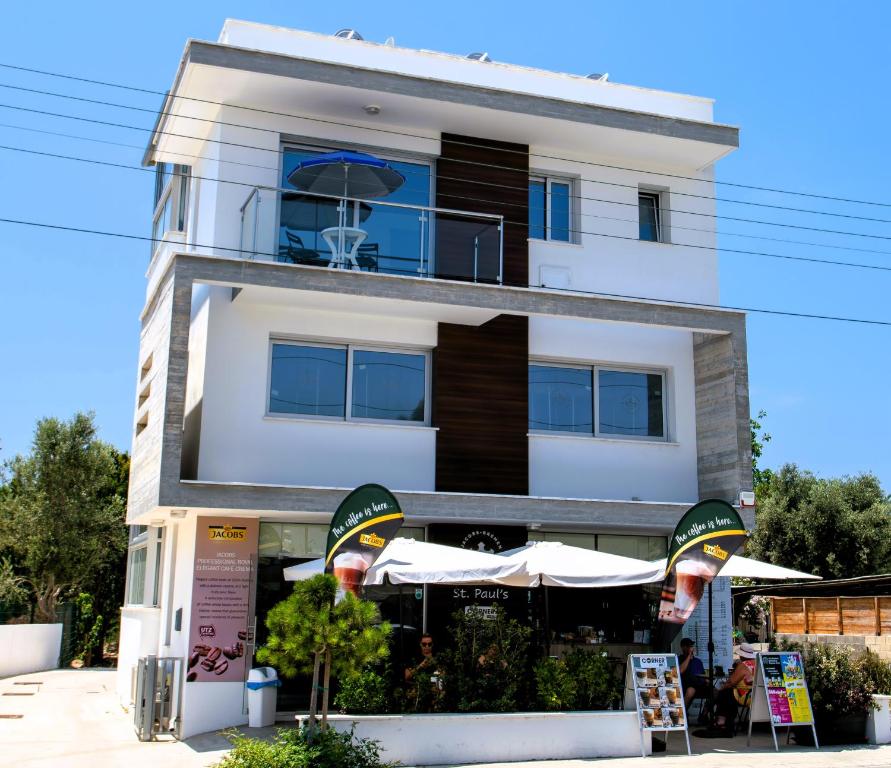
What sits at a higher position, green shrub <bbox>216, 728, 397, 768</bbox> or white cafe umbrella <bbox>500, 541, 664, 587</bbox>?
white cafe umbrella <bbox>500, 541, 664, 587</bbox>

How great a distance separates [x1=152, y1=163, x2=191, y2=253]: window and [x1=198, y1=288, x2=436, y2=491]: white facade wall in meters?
3.24

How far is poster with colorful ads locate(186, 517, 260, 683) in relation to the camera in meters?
14.6

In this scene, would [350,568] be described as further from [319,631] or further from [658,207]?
[658,207]

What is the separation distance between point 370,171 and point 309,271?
1.77 metres

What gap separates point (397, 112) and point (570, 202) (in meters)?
3.39

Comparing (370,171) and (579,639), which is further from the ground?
(370,171)

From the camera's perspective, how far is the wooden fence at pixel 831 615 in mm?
24639

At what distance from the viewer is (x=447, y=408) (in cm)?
1628

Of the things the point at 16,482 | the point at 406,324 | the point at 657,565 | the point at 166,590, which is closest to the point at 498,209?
the point at 406,324

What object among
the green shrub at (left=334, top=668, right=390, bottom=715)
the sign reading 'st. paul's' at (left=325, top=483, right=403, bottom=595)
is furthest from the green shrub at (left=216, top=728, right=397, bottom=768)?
the sign reading 'st. paul's' at (left=325, top=483, right=403, bottom=595)

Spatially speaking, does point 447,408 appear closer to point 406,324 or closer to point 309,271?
point 406,324

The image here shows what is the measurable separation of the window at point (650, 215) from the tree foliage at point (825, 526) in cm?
1830

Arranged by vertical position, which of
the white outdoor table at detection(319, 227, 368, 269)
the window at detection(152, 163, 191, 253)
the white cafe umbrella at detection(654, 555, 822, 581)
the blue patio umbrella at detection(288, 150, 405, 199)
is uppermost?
the window at detection(152, 163, 191, 253)

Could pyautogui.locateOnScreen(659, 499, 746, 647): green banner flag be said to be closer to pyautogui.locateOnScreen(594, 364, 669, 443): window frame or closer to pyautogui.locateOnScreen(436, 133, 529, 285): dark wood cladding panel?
pyautogui.locateOnScreen(594, 364, 669, 443): window frame
